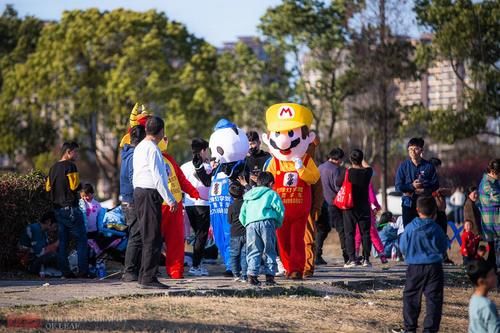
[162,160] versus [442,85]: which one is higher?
[442,85]

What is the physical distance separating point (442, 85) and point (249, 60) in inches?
888

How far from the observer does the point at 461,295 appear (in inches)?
594

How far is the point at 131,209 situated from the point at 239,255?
162cm

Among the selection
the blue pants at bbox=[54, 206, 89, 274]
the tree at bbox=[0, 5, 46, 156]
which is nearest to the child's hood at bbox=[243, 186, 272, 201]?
the blue pants at bbox=[54, 206, 89, 274]

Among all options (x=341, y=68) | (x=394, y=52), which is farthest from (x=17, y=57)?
(x=394, y=52)

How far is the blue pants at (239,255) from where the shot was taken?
13734 millimetres

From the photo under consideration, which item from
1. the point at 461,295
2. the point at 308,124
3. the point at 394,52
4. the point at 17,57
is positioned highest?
the point at 17,57

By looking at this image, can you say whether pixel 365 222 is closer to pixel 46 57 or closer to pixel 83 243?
pixel 83 243

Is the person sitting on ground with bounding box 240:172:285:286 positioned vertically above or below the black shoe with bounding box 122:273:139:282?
above

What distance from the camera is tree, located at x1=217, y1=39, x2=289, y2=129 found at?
39969 millimetres

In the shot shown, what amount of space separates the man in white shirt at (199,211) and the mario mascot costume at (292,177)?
103 centimetres

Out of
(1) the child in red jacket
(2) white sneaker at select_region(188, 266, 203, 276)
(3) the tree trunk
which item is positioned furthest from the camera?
(3) the tree trunk

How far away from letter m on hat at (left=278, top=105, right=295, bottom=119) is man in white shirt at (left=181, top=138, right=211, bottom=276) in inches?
47.9

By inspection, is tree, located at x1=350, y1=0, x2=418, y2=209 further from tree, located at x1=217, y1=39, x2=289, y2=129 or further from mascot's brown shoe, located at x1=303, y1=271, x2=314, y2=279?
mascot's brown shoe, located at x1=303, y1=271, x2=314, y2=279
